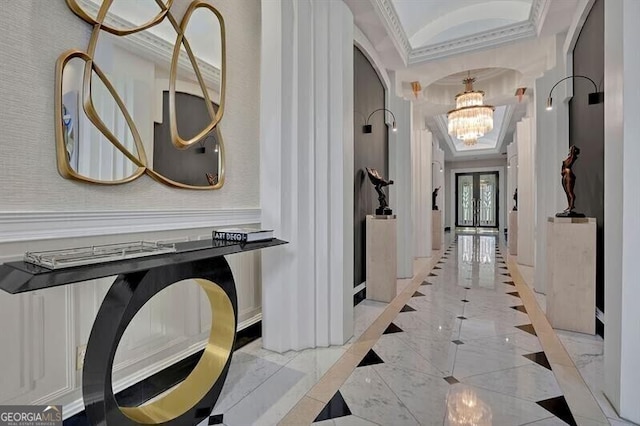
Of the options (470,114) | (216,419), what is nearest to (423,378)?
(216,419)

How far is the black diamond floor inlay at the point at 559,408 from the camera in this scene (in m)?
1.69

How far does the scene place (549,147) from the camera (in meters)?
3.92

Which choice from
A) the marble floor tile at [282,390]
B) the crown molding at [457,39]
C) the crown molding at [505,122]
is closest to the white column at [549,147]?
the crown molding at [457,39]

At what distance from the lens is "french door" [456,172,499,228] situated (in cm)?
1478

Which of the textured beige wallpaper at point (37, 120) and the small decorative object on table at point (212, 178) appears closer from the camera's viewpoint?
the textured beige wallpaper at point (37, 120)

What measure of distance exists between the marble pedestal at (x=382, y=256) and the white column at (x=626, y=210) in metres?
2.17

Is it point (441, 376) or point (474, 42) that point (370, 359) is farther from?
point (474, 42)

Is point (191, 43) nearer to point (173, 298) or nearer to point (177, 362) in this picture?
point (173, 298)

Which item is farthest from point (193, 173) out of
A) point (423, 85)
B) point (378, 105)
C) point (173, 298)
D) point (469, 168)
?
point (469, 168)

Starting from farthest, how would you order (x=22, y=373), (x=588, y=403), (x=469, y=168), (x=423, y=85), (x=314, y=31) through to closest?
(x=469, y=168)
(x=423, y=85)
(x=314, y=31)
(x=588, y=403)
(x=22, y=373)

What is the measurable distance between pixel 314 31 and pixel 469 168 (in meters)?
13.7

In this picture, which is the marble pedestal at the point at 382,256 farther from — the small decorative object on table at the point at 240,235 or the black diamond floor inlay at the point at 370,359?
the small decorative object on table at the point at 240,235

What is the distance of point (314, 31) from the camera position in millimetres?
2551
